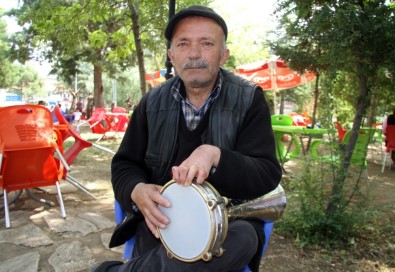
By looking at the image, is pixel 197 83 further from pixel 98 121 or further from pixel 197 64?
pixel 98 121

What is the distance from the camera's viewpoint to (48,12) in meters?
6.57

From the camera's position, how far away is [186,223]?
142 cm

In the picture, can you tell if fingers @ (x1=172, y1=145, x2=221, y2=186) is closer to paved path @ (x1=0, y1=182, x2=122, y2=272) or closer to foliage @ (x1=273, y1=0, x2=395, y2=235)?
paved path @ (x1=0, y1=182, x2=122, y2=272)

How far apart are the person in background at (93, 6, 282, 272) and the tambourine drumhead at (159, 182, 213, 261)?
0.04 metres

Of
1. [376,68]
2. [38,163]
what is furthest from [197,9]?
[38,163]

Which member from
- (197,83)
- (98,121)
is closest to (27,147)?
Answer: (197,83)

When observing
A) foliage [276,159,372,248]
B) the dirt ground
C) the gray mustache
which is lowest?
the dirt ground

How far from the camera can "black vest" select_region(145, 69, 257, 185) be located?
1.82 metres

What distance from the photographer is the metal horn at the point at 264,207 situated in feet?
5.31

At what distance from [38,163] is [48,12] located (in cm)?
367

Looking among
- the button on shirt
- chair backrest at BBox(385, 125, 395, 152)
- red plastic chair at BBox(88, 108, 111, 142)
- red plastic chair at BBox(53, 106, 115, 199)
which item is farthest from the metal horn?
red plastic chair at BBox(88, 108, 111, 142)

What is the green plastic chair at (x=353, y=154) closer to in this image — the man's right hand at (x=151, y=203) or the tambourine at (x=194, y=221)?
the tambourine at (x=194, y=221)

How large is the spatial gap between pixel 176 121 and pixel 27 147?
2.65 meters

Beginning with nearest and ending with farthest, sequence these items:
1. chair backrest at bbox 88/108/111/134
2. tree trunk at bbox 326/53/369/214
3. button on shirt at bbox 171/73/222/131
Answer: button on shirt at bbox 171/73/222/131 < tree trunk at bbox 326/53/369/214 < chair backrest at bbox 88/108/111/134
